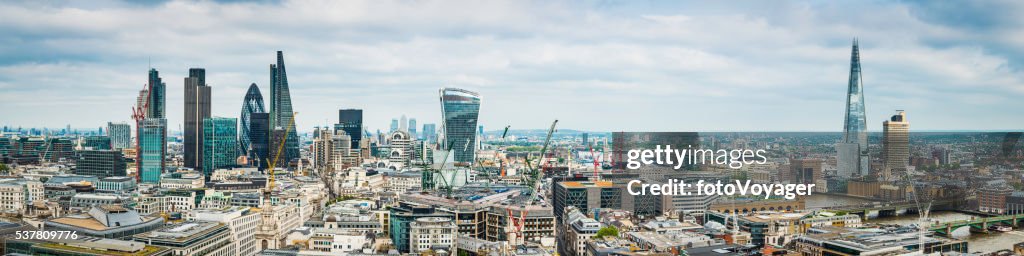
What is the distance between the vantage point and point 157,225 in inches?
1065

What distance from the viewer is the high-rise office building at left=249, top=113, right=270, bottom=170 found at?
3034 inches

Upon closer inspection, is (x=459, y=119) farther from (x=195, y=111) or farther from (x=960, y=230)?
(x=960, y=230)

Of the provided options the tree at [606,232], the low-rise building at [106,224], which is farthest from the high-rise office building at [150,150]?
the tree at [606,232]

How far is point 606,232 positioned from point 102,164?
38.9m

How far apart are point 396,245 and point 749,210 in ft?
65.8

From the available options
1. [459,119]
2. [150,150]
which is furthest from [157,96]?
[459,119]

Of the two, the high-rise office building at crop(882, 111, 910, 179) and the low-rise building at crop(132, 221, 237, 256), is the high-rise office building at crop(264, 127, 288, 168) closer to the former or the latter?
the low-rise building at crop(132, 221, 237, 256)

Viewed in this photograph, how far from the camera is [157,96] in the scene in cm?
7425

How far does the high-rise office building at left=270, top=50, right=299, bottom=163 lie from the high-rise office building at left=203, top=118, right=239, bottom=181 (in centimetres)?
846

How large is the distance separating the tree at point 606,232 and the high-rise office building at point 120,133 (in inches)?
2396

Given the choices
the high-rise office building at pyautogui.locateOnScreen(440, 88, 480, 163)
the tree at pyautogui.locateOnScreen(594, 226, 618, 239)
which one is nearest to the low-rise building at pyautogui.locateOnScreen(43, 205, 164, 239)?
the tree at pyautogui.locateOnScreen(594, 226, 618, 239)

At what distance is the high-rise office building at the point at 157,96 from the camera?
2884 inches

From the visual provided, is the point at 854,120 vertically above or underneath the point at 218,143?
above

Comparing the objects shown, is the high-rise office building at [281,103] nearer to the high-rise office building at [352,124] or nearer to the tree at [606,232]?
the high-rise office building at [352,124]
